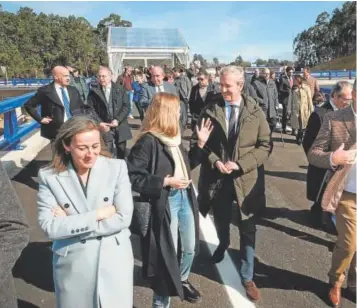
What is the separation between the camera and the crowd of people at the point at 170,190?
81.0 inches

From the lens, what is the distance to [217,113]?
3121mm

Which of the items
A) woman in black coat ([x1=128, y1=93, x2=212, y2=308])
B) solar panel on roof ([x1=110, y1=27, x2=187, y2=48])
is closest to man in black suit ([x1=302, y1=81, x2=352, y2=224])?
woman in black coat ([x1=128, y1=93, x2=212, y2=308])

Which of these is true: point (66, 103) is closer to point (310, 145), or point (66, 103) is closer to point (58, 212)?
point (310, 145)

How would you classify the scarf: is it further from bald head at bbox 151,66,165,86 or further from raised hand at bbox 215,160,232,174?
bald head at bbox 151,66,165,86

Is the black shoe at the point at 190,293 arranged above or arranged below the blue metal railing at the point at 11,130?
below

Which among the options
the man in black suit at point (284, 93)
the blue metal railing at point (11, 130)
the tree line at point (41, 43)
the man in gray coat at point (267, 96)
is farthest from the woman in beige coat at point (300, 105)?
the tree line at point (41, 43)

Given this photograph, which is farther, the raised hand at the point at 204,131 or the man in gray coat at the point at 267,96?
the man in gray coat at the point at 267,96

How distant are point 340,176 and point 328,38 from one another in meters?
104

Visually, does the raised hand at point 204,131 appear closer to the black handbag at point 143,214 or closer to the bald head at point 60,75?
the black handbag at point 143,214

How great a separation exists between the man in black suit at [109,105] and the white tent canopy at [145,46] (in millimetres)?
24540

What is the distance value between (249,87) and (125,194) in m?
6.39

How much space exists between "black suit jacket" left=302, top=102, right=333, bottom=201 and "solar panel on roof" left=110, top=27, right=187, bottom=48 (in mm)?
27819

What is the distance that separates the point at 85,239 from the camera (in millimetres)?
2059

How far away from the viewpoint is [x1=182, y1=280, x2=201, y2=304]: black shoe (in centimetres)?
305
